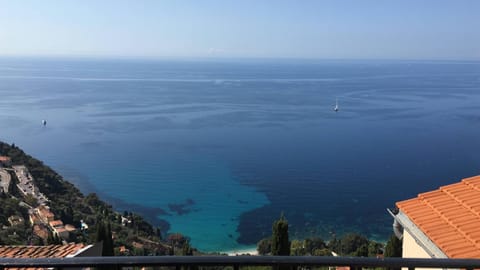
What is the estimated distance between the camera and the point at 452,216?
420 cm

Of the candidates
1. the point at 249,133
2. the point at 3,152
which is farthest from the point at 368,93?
the point at 3,152

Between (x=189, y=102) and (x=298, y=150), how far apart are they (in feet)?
123

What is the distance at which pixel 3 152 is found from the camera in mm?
42656

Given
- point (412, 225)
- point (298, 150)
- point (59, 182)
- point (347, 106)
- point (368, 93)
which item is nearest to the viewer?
point (412, 225)

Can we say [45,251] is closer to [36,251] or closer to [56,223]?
[36,251]

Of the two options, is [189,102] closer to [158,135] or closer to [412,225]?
[158,135]

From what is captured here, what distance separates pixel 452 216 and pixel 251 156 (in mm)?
39806

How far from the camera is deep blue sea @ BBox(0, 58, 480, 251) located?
3058 centimetres

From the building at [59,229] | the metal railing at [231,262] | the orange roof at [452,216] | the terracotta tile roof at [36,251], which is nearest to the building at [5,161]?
the building at [59,229]

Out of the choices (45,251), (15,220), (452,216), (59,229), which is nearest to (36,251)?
(45,251)

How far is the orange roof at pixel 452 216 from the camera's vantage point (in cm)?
373

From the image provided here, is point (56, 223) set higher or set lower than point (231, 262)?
lower

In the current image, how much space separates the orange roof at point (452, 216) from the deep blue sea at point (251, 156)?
22028mm

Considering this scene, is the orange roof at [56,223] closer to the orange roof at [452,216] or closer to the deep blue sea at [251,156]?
the deep blue sea at [251,156]
